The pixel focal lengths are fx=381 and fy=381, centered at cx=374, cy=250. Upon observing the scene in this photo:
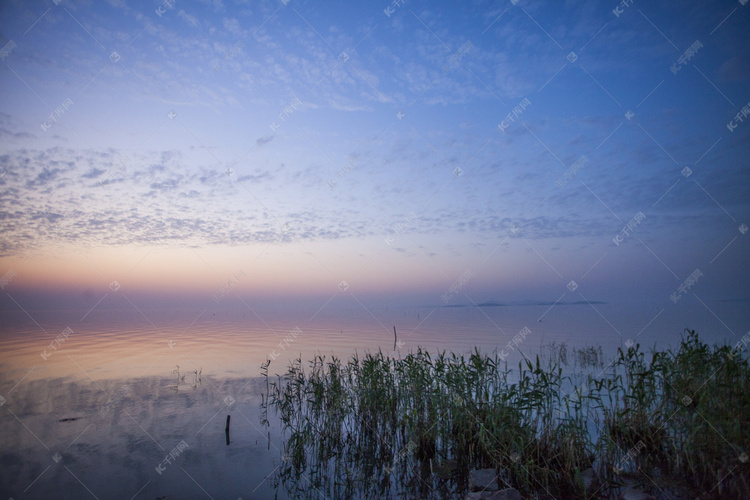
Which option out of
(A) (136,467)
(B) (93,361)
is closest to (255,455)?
(A) (136,467)

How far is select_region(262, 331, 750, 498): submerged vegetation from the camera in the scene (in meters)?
6.76

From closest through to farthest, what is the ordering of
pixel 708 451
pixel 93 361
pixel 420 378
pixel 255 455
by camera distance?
1. pixel 708 451
2. pixel 255 455
3. pixel 420 378
4. pixel 93 361

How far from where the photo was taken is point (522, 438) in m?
7.20

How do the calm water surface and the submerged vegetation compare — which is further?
the calm water surface

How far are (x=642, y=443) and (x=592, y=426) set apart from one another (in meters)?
2.59

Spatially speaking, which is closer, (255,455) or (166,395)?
(255,455)

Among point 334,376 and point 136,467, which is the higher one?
point 334,376

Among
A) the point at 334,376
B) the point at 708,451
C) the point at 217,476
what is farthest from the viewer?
the point at 334,376

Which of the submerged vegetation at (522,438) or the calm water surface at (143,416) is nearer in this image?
the submerged vegetation at (522,438)

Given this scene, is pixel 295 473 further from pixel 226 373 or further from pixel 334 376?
pixel 226 373

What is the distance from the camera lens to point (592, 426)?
10.1 m

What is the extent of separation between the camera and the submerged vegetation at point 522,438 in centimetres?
676

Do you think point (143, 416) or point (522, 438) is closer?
point (522, 438)

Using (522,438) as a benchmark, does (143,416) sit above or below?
below
